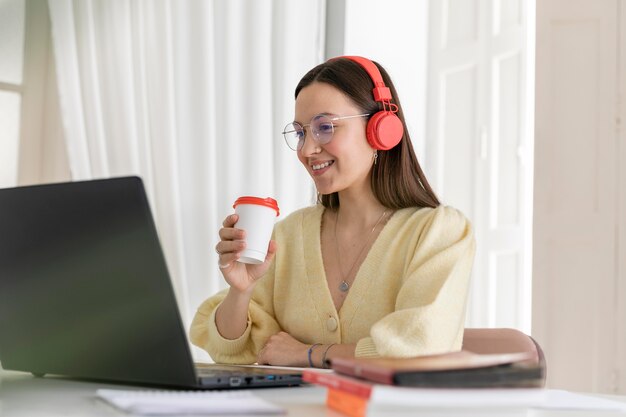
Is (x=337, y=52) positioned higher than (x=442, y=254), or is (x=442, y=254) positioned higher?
(x=337, y=52)

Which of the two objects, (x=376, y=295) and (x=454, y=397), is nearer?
(x=454, y=397)

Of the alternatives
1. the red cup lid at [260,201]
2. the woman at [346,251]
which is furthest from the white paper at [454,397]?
the woman at [346,251]

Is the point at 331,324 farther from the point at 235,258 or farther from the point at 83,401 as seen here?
the point at 83,401

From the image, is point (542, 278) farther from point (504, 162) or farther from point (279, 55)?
point (279, 55)

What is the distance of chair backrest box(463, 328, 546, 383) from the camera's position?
1.71 meters

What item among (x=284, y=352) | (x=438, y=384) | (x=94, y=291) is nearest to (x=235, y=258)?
(x=284, y=352)

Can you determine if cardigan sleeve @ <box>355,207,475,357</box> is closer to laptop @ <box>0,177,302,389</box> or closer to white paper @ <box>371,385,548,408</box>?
laptop @ <box>0,177,302,389</box>

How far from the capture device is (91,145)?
9.14 feet

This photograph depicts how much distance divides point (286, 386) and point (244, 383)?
8 cm

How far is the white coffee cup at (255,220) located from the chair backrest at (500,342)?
534mm

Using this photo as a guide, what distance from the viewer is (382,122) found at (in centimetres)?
201

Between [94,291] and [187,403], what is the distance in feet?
0.84

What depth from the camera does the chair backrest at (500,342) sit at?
67.5 inches

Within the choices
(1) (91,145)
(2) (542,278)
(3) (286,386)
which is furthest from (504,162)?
(3) (286,386)
